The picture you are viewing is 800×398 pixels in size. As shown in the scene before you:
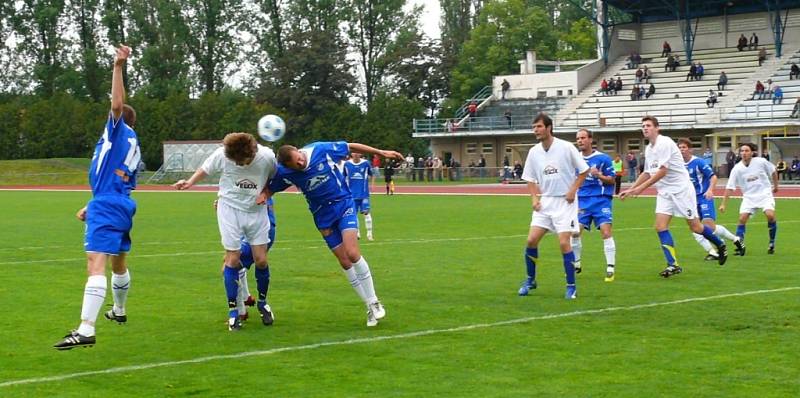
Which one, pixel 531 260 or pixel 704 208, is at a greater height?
pixel 704 208

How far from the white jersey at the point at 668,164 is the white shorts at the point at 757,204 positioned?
4.07m

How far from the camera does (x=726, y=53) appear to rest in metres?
70.2

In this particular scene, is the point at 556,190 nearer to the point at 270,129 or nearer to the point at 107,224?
the point at 270,129

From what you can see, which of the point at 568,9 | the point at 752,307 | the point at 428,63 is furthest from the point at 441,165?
the point at 752,307

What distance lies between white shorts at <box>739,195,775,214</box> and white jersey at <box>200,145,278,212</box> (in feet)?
35.0

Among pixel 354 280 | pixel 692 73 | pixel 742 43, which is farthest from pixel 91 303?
pixel 742 43

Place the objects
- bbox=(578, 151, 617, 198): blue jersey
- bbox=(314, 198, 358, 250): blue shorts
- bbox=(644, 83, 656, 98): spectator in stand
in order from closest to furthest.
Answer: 1. bbox=(314, 198, 358, 250): blue shorts
2. bbox=(578, 151, 617, 198): blue jersey
3. bbox=(644, 83, 656, 98): spectator in stand

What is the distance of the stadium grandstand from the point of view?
61875 mm

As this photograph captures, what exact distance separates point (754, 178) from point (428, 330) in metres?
10.4

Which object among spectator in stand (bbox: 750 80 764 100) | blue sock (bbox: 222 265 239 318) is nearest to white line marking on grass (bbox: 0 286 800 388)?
blue sock (bbox: 222 265 239 318)

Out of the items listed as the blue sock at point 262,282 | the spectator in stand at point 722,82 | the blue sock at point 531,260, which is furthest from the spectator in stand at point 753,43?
the blue sock at point 262,282

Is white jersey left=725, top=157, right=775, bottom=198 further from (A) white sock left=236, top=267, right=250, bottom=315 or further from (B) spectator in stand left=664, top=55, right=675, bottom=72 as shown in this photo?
(B) spectator in stand left=664, top=55, right=675, bottom=72

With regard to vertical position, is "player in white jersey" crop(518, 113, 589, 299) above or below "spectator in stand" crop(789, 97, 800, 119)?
below

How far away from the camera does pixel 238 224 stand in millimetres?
11266
